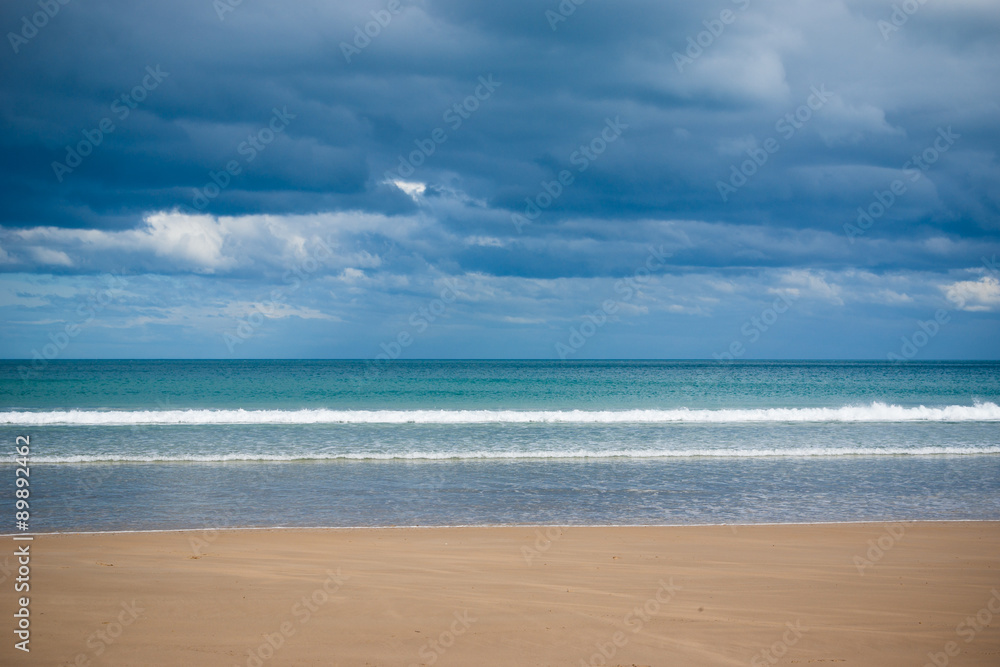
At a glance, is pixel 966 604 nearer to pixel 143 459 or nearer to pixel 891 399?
pixel 143 459

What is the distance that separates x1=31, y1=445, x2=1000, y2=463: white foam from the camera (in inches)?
682

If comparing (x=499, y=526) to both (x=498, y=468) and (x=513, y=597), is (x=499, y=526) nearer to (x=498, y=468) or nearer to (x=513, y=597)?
(x=513, y=597)

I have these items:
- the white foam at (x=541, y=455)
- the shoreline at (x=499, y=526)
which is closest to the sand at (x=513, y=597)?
the shoreline at (x=499, y=526)

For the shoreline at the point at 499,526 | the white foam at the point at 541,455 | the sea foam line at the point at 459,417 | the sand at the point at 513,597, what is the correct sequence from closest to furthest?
the sand at the point at 513,597 < the shoreline at the point at 499,526 < the white foam at the point at 541,455 < the sea foam line at the point at 459,417

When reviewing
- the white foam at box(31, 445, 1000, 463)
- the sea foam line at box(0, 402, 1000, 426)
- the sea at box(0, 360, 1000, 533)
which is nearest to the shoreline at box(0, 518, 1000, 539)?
the sea at box(0, 360, 1000, 533)

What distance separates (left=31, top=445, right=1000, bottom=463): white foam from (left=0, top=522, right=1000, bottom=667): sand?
7853 mm

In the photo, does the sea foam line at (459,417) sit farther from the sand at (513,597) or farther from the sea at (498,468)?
the sand at (513,597)

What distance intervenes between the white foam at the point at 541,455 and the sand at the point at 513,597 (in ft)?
25.8

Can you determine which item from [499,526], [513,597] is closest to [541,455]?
[499,526]

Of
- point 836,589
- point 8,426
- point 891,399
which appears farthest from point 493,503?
point 891,399

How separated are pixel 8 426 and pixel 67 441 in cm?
660

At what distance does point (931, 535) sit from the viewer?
9.84 m

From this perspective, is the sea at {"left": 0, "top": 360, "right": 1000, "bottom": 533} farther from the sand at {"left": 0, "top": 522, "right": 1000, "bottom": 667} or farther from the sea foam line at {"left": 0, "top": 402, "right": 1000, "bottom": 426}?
the sand at {"left": 0, "top": 522, "right": 1000, "bottom": 667}

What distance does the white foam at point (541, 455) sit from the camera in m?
17.3
